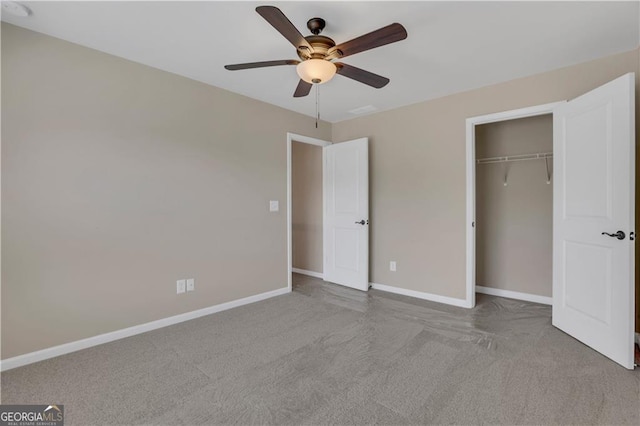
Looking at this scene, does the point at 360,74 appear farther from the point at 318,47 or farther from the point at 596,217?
the point at 596,217

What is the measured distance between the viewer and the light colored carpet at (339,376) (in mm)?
1673

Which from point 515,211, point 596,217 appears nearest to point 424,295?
point 515,211

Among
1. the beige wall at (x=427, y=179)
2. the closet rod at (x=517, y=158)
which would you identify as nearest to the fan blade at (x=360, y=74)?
the beige wall at (x=427, y=179)

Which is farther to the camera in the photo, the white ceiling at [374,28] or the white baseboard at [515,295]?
the white baseboard at [515,295]

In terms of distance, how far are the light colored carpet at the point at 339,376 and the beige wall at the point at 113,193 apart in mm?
433

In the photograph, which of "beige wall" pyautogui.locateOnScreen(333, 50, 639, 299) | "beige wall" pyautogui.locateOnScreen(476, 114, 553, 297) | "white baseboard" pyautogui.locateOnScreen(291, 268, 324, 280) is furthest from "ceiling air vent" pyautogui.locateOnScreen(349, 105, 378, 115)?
"white baseboard" pyautogui.locateOnScreen(291, 268, 324, 280)

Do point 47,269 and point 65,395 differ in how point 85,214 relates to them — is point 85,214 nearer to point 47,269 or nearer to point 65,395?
point 47,269

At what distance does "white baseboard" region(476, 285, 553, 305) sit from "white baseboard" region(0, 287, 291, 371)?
2960 mm

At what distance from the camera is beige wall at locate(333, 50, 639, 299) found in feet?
10.4

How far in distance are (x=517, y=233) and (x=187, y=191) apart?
3.93 meters

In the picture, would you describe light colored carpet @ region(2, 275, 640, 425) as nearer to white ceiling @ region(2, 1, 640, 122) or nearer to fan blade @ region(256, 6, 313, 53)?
fan blade @ region(256, 6, 313, 53)

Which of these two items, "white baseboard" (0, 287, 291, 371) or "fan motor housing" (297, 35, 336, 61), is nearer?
"fan motor housing" (297, 35, 336, 61)

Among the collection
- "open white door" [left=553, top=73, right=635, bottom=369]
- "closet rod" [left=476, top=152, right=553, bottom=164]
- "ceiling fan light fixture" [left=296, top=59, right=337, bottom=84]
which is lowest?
"open white door" [left=553, top=73, right=635, bottom=369]

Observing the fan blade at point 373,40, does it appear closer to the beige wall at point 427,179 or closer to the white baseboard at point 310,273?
the beige wall at point 427,179
